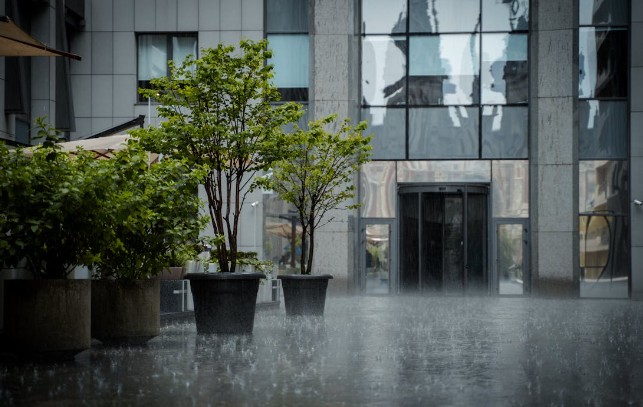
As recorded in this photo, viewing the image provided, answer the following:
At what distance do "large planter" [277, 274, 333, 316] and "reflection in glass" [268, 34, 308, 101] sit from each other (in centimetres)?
1505

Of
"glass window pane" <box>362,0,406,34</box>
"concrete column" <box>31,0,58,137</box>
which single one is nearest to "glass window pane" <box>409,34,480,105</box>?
"glass window pane" <box>362,0,406,34</box>

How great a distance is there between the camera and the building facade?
34.9m

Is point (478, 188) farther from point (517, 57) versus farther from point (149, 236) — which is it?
point (149, 236)

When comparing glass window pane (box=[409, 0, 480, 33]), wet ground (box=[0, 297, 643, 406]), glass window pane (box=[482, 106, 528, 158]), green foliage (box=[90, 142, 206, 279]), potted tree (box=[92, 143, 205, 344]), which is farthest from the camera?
glass window pane (box=[409, 0, 480, 33])

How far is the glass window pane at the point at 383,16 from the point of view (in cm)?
3653

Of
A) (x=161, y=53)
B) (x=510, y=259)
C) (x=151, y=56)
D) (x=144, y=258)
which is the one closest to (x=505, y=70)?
(x=510, y=259)

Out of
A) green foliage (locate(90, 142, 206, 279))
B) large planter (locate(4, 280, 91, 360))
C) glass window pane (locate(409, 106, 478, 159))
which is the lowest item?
large planter (locate(4, 280, 91, 360))

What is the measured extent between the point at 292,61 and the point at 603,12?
1127 cm

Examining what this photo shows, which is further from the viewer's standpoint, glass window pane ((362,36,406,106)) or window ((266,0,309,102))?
glass window pane ((362,36,406,106))

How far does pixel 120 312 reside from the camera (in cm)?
1345

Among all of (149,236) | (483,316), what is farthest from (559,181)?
(149,236)

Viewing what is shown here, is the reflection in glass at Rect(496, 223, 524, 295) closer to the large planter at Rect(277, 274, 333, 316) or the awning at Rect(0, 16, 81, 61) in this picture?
the large planter at Rect(277, 274, 333, 316)

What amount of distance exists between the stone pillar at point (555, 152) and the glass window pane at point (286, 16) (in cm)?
836

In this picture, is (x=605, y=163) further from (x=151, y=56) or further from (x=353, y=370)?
(x=353, y=370)
